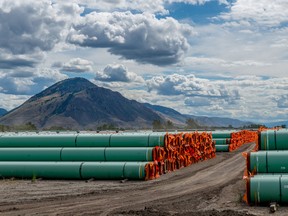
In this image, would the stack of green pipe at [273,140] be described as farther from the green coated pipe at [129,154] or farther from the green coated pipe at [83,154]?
the green coated pipe at [83,154]

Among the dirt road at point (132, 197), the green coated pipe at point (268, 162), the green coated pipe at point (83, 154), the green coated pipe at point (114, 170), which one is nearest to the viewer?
the dirt road at point (132, 197)

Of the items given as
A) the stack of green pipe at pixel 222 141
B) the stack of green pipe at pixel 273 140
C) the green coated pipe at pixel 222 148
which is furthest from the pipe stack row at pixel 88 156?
the stack of green pipe at pixel 222 141

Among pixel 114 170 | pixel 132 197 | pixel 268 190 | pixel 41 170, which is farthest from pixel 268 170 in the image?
pixel 41 170

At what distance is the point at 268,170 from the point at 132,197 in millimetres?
5790

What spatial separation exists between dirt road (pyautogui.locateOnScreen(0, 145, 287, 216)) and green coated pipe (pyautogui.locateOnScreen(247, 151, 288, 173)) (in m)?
1.58

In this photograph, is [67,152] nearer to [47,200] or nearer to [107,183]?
[107,183]

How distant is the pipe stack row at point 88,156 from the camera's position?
976 inches

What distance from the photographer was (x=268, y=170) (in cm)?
1872

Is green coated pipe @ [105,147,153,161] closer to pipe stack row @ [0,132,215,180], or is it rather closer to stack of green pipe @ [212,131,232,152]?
pipe stack row @ [0,132,215,180]

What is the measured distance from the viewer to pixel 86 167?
24953 millimetres

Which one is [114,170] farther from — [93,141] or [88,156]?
[93,141]

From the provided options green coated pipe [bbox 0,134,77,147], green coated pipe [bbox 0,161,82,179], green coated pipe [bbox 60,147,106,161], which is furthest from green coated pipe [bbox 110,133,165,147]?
green coated pipe [bbox 0,161,82,179]

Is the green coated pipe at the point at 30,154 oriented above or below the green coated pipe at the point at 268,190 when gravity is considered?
above

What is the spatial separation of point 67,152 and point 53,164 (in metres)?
1.30
